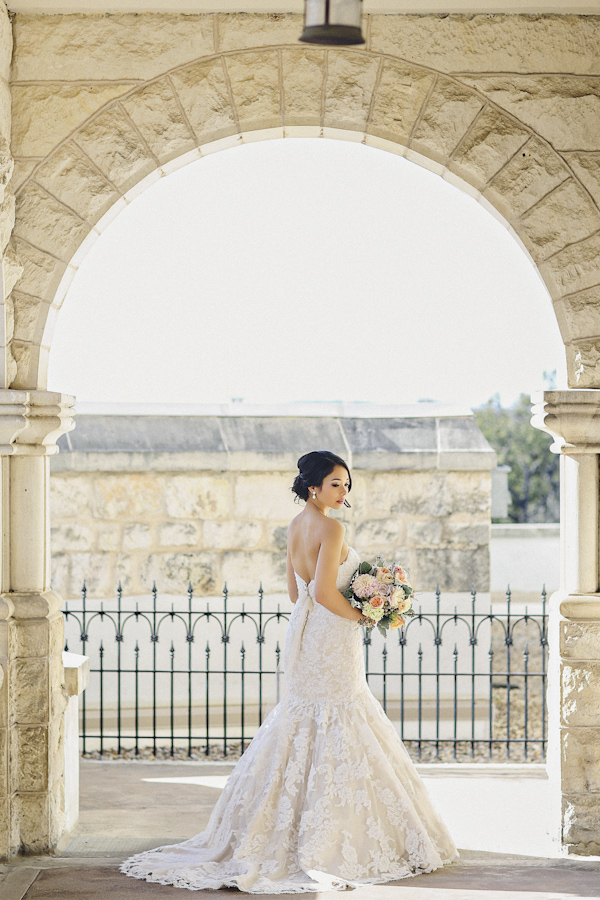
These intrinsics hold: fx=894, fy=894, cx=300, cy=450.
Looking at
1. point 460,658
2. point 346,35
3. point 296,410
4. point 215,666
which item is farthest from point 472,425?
point 346,35

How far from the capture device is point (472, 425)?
709 cm

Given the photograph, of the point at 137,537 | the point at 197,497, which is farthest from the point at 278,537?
the point at 137,537

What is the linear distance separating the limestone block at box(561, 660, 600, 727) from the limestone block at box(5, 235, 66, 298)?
2.76 meters

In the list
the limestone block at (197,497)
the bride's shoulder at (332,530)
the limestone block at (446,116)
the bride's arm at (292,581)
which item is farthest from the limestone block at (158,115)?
the limestone block at (197,497)

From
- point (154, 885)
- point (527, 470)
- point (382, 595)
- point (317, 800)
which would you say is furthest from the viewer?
point (527, 470)

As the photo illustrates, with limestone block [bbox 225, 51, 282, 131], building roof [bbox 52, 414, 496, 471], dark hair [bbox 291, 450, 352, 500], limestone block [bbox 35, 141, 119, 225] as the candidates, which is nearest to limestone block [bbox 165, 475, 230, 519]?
building roof [bbox 52, 414, 496, 471]

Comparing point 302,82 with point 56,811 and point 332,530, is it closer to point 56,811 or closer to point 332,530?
point 332,530

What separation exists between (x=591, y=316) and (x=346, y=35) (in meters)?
1.80

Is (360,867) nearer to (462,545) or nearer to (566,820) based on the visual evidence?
(566,820)

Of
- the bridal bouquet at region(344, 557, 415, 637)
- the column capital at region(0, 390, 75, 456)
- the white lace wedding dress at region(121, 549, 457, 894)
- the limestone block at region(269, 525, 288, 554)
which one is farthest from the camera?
the limestone block at region(269, 525, 288, 554)

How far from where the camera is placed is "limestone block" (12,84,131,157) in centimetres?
381

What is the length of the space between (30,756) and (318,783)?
126 centimetres

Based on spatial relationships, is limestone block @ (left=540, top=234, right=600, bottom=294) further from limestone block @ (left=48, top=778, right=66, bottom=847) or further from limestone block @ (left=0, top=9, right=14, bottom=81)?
limestone block @ (left=48, top=778, right=66, bottom=847)

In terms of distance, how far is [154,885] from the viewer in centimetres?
332
